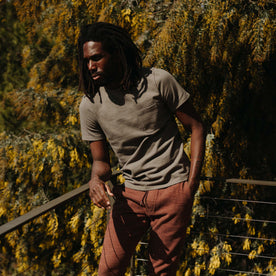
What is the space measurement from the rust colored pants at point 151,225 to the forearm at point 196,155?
0.14 ft

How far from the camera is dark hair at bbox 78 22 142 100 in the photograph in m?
1.38

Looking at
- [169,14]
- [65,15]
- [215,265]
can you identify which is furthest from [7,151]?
[215,265]

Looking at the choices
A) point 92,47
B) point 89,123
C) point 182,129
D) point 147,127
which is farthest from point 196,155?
point 182,129

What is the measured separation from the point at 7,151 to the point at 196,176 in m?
3.03

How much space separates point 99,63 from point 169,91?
283 mm

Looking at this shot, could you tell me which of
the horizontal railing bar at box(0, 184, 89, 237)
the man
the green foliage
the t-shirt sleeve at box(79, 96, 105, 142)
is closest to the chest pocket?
the man

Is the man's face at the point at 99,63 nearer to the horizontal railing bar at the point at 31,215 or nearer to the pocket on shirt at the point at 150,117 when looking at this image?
the pocket on shirt at the point at 150,117

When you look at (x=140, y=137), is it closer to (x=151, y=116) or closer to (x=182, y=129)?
(x=151, y=116)

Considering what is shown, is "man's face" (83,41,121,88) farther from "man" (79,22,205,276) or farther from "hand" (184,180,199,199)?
"hand" (184,180,199,199)

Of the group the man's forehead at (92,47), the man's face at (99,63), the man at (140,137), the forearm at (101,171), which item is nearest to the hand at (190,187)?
the man at (140,137)

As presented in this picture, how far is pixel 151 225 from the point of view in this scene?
150 centimetres

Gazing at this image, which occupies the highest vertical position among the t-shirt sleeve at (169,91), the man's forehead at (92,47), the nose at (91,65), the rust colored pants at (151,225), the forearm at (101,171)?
the man's forehead at (92,47)

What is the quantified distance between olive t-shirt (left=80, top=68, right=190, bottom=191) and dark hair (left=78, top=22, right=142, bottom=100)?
41 mm

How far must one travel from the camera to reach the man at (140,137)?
53.8 inches
